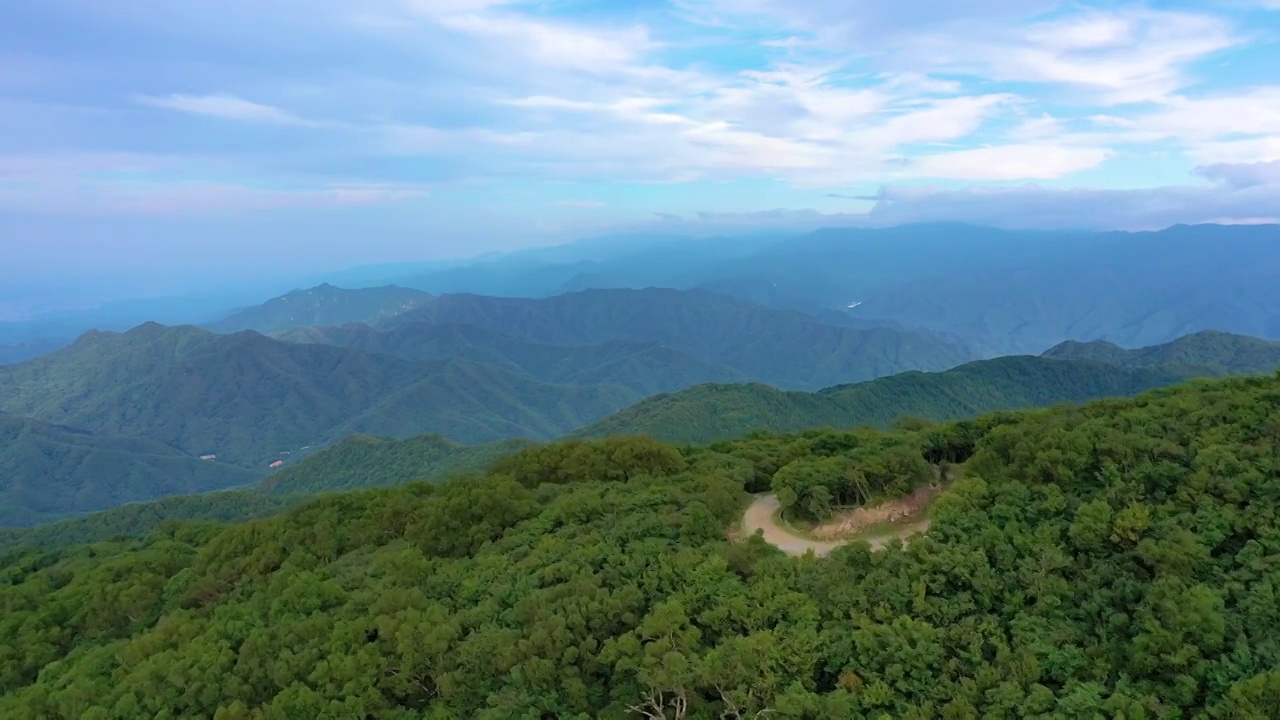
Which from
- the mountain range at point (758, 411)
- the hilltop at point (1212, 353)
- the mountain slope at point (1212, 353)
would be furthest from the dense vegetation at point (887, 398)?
the mountain slope at point (1212, 353)

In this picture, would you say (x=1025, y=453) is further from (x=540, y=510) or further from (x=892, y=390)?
(x=892, y=390)

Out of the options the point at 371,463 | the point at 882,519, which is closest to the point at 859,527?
the point at 882,519

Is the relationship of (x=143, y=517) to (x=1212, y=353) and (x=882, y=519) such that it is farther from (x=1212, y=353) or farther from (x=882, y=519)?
(x=1212, y=353)

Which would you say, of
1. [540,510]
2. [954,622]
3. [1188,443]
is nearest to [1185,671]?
[954,622]

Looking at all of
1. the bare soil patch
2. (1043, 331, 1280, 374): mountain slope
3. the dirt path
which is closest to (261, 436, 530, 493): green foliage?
the dirt path

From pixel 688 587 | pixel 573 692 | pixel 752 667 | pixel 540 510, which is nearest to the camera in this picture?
pixel 752 667

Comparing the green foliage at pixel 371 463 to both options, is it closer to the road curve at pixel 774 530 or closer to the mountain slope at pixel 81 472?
the mountain slope at pixel 81 472
